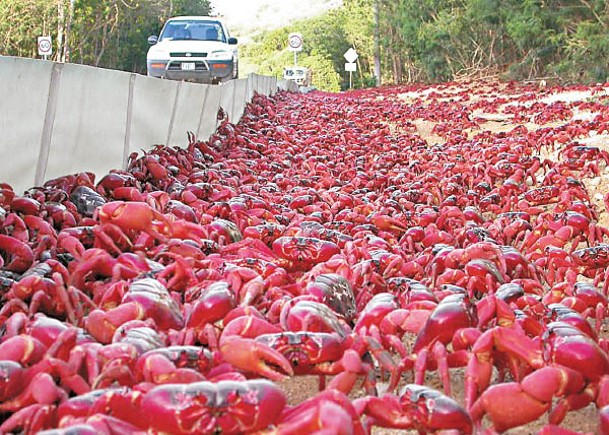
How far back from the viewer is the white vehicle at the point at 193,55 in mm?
19109

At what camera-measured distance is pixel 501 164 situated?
8.54 metres

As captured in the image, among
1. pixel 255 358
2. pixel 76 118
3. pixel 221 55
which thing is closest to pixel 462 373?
pixel 255 358

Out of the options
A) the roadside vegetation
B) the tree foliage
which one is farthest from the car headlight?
the tree foliage

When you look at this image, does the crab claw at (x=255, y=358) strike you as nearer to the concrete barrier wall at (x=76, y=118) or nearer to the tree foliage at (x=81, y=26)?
the concrete barrier wall at (x=76, y=118)

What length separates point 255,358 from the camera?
6.82ft

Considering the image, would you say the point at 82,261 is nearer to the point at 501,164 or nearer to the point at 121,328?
the point at 121,328

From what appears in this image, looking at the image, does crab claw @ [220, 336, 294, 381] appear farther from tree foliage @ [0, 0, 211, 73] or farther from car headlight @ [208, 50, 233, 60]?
tree foliage @ [0, 0, 211, 73]

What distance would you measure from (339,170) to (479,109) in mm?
11700

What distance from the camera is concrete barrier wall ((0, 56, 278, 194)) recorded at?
542cm

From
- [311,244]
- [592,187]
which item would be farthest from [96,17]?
[311,244]

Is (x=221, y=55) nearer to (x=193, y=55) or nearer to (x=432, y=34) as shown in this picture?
(x=193, y=55)

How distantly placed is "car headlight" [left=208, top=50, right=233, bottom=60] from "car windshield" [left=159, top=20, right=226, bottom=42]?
840 mm

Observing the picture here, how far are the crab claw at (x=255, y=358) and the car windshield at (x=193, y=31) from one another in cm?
1892

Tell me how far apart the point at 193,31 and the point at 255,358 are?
19.3 m
